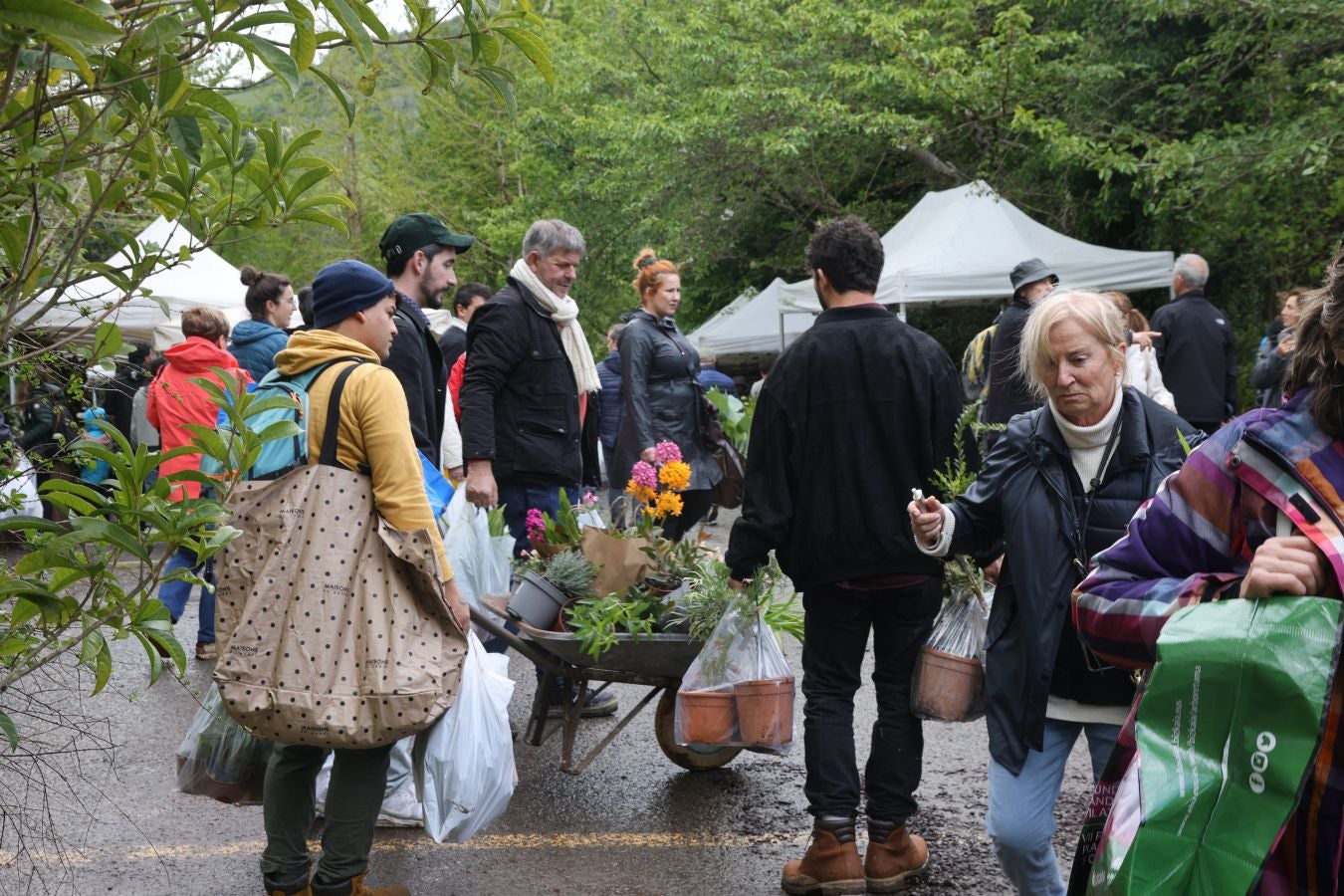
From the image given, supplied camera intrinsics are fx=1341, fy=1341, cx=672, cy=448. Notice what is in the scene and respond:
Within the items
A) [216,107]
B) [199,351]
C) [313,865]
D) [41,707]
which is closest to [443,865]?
[313,865]

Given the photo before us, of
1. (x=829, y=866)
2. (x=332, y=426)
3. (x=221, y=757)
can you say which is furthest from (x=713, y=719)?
(x=332, y=426)

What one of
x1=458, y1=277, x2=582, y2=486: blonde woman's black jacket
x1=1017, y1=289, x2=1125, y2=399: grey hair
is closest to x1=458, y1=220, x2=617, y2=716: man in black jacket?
x1=458, y1=277, x2=582, y2=486: blonde woman's black jacket

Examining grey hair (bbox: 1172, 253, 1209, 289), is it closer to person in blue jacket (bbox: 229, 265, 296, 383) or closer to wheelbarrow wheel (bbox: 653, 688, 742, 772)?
person in blue jacket (bbox: 229, 265, 296, 383)

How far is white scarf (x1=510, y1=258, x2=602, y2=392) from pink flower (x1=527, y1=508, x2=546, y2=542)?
0.84m

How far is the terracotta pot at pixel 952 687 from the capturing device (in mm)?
4086

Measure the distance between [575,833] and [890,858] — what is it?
1.21 m

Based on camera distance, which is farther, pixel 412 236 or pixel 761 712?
pixel 412 236

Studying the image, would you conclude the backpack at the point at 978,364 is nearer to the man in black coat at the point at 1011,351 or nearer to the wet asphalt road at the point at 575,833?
the man in black coat at the point at 1011,351

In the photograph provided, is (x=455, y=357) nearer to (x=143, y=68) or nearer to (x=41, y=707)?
(x=41, y=707)

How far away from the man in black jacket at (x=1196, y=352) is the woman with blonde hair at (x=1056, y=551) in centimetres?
817

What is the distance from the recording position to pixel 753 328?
78.0 ft

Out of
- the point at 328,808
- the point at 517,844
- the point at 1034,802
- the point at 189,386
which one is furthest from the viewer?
the point at 189,386

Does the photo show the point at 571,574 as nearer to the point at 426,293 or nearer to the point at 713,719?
the point at 713,719

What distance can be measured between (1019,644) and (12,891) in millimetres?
3148
